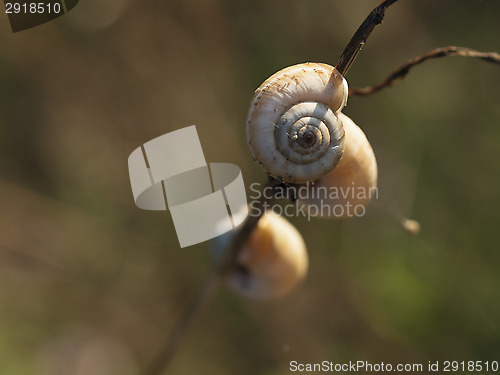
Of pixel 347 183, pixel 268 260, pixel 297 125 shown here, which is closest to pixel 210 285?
pixel 268 260

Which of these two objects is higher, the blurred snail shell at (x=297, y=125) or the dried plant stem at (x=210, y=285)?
the blurred snail shell at (x=297, y=125)

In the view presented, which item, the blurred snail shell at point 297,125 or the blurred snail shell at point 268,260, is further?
the blurred snail shell at point 268,260

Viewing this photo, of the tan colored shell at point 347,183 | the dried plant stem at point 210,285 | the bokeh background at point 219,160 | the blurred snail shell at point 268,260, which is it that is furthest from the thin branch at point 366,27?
the bokeh background at point 219,160

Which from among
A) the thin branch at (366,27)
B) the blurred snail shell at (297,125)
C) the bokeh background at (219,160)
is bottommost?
the bokeh background at (219,160)

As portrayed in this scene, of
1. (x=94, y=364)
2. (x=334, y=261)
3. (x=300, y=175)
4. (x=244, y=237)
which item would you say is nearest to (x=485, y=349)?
(x=334, y=261)

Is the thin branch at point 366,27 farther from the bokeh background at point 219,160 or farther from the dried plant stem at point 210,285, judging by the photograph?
the bokeh background at point 219,160

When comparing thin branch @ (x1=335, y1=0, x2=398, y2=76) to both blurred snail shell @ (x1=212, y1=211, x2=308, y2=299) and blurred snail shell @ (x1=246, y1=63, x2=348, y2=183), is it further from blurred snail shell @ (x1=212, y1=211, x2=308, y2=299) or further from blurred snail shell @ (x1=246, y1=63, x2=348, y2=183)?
blurred snail shell @ (x1=212, y1=211, x2=308, y2=299)

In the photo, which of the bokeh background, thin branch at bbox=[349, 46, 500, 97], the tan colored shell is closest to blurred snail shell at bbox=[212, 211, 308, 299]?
the tan colored shell

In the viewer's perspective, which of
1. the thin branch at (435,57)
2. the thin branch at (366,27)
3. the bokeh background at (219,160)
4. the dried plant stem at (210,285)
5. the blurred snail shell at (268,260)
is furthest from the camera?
the bokeh background at (219,160)
